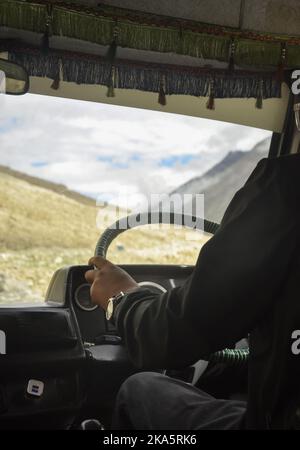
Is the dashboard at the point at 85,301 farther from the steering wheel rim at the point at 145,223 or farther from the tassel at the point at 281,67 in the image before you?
the tassel at the point at 281,67

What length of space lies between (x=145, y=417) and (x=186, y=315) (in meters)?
0.38

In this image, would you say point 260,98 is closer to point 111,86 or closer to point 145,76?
point 145,76

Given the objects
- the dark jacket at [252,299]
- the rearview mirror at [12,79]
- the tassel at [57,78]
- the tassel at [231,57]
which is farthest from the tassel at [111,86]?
the dark jacket at [252,299]

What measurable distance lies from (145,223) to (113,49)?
0.66m

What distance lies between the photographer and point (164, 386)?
1196mm

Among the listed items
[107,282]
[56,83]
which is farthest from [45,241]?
[107,282]

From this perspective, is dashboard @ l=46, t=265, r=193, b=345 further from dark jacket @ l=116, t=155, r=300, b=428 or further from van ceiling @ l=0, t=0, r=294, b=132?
dark jacket @ l=116, t=155, r=300, b=428

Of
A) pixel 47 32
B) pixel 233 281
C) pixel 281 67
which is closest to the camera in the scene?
pixel 233 281

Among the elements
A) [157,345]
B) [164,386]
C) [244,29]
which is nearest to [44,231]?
[244,29]

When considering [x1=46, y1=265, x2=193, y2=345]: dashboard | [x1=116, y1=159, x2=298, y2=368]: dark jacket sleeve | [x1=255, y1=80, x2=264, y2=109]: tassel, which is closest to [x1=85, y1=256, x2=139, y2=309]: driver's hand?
[x1=116, y1=159, x2=298, y2=368]: dark jacket sleeve

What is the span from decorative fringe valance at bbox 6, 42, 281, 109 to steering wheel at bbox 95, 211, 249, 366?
0.58m

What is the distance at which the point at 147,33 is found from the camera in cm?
189

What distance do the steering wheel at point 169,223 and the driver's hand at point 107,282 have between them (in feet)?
1.53

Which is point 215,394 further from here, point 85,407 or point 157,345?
point 157,345
